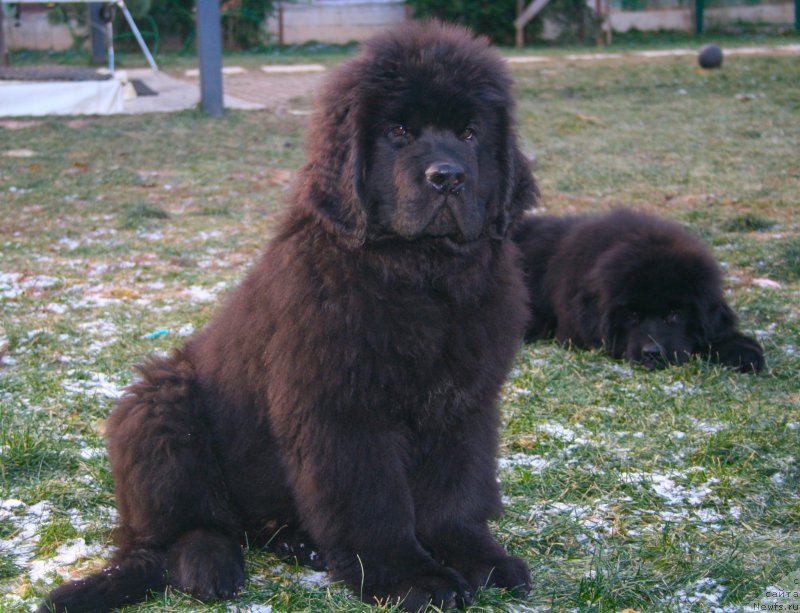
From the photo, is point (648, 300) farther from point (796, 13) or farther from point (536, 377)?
point (796, 13)

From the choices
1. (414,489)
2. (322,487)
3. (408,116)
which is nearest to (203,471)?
(322,487)

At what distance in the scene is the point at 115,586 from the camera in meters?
2.28

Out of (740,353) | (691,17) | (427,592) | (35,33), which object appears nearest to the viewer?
(427,592)

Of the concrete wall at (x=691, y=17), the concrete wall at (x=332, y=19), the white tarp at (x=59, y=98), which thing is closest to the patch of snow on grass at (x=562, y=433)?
the white tarp at (x=59, y=98)

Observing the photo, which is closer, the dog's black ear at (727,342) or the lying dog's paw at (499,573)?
the lying dog's paw at (499,573)

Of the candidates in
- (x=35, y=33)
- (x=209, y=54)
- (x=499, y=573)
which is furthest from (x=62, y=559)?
(x=35, y=33)

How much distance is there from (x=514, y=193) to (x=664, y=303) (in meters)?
2.00

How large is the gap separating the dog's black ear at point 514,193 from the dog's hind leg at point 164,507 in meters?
0.94

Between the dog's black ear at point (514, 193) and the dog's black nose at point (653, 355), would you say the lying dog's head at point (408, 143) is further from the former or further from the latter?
the dog's black nose at point (653, 355)

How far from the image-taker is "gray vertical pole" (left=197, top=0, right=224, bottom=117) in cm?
1045

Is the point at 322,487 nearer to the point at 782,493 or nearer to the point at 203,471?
the point at 203,471

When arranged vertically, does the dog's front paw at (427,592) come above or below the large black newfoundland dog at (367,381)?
below

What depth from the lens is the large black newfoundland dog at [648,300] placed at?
14.3ft

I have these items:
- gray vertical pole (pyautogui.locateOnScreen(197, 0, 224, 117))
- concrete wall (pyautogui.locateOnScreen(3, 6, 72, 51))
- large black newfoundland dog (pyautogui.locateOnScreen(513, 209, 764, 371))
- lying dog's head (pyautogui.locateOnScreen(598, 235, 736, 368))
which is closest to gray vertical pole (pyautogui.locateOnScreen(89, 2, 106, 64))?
concrete wall (pyautogui.locateOnScreen(3, 6, 72, 51))
